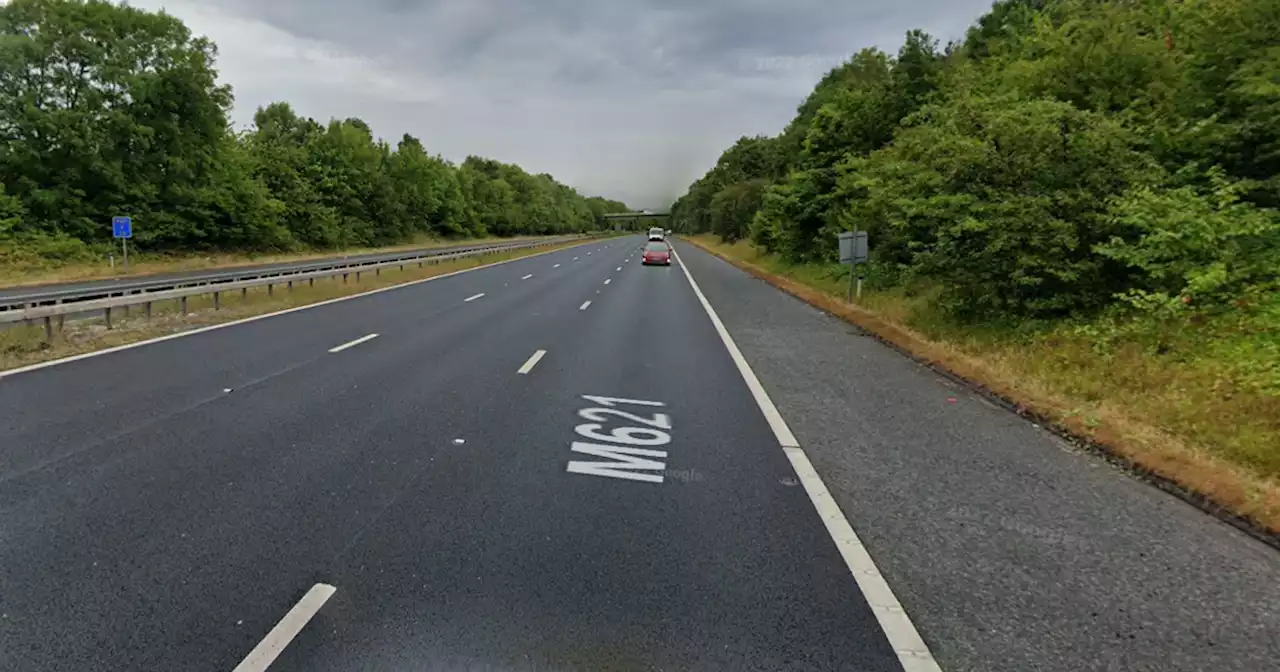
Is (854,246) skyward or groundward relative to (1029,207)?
groundward

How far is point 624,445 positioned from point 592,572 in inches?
105

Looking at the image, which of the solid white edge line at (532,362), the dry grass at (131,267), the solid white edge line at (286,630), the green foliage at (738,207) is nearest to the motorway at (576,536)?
the solid white edge line at (286,630)

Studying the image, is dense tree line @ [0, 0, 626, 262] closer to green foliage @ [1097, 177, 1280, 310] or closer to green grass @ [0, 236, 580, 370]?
green grass @ [0, 236, 580, 370]

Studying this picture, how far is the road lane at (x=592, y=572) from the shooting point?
322 cm

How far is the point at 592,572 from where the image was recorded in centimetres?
399

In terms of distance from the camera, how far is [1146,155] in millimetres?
12211

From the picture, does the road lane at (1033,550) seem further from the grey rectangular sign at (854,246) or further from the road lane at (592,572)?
the grey rectangular sign at (854,246)

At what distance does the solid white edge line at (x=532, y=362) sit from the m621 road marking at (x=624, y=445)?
6.82ft

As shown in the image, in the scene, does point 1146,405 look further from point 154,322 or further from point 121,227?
point 121,227

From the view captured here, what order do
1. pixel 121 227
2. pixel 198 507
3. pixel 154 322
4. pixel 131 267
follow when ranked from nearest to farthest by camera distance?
pixel 198 507 → pixel 154 322 → pixel 121 227 → pixel 131 267

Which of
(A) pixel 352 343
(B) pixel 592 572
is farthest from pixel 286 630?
(A) pixel 352 343

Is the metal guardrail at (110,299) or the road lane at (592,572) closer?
the road lane at (592,572)

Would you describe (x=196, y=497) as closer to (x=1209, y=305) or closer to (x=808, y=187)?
(x=1209, y=305)

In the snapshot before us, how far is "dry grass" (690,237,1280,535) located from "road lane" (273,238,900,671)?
3141 millimetres
